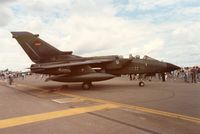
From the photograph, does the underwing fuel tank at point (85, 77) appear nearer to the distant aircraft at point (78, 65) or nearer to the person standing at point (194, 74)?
the distant aircraft at point (78, 65)

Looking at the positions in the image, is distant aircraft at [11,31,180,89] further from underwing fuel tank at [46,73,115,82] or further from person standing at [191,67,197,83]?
person standing at [191,67,197,83]

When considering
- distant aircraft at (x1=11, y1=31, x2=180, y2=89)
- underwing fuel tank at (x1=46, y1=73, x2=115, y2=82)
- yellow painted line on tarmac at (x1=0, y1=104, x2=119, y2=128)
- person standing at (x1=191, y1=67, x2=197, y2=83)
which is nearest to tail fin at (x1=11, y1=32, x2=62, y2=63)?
distant aircraft at (x1=11, y1=31, x2=180, y2=89)

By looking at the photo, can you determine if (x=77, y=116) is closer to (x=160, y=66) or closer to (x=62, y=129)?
(x=62, y=129)

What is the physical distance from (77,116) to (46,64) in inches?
520

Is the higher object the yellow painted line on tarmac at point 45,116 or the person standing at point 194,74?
the person standing at point 194,74

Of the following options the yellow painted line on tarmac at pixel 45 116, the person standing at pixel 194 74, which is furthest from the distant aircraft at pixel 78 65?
the yellow painted line on tarmac at pixel 45 116

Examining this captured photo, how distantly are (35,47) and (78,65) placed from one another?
15.0 feet

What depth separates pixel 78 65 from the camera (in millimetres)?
20875

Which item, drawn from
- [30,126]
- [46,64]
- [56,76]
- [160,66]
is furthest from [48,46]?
[30,126]

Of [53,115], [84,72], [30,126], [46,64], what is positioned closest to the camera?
[30,126]

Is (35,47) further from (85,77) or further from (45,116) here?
(45,116)

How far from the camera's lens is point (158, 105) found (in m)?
11.8

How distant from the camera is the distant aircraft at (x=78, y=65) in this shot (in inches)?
828

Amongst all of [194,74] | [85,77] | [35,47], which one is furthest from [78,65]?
[194,74]
